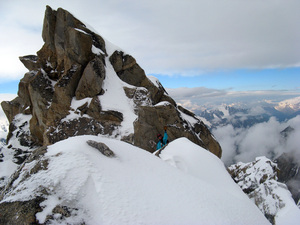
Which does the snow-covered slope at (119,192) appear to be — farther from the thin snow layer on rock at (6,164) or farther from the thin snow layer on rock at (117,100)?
the thin snow layer on rock at (6,164)

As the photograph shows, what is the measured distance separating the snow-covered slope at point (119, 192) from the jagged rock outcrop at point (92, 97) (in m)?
14.1

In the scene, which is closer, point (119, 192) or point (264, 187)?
point (119, 192)

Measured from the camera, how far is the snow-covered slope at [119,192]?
18.2 ft

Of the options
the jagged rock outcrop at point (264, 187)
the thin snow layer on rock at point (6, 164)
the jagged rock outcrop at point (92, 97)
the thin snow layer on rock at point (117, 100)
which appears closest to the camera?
the jagged rock outcrop at point (264, 187)

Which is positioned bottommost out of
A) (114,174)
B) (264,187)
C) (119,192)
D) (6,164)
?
(264,187)

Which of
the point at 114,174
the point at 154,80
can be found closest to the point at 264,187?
the point at 154,80

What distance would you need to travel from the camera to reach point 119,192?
20.4 feet

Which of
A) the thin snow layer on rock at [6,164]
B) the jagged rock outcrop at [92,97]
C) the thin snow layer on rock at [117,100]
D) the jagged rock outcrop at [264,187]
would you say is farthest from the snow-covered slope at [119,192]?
the thin snow layer on rock at [6,164]

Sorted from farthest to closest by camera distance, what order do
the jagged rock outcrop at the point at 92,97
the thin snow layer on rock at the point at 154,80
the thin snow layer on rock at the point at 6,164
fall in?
the thin snow layer on rock at the point at 154,80 → the thin snow layer on rock at the point at 6,164 → the jagged rock outcrop at the point at 92,97

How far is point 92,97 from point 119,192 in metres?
24.7

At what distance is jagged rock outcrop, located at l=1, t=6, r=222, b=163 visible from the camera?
23312 mm

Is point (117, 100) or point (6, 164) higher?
point (117, 100)

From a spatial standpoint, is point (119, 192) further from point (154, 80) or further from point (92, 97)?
point (154, 80)

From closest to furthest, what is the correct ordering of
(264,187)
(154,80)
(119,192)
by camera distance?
(119,192) < (264,187) < (154,80)
